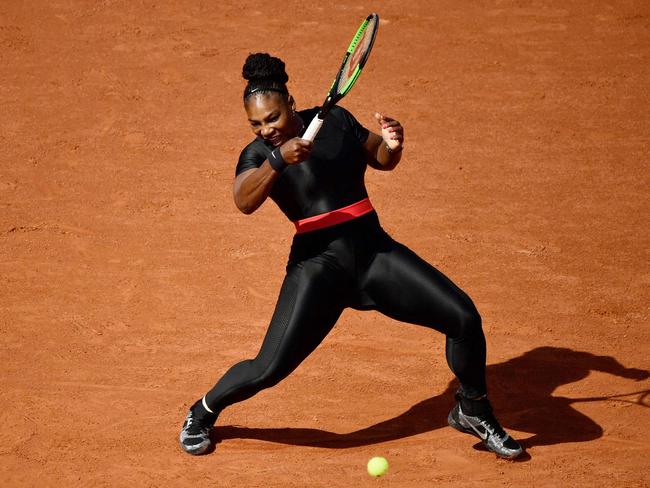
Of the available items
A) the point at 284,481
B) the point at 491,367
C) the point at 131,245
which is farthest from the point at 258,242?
the point at 284,481

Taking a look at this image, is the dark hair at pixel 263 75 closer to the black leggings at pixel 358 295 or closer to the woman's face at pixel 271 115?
the woman's face at pixel 271 115

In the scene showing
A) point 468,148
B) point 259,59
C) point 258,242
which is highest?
point 259,59

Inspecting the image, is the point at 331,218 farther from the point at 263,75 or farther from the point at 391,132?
the point at 263,75

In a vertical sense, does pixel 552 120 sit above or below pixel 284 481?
above

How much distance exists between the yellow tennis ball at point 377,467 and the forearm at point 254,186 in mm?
1778

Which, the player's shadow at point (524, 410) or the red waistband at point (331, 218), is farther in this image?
the player's shadow at point (524, 410)

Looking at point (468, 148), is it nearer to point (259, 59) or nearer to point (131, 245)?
point (131, 245)

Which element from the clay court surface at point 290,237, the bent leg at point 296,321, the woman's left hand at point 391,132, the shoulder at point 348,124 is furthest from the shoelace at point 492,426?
the shoulder at point 348,124

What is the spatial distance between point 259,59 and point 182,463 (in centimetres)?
259

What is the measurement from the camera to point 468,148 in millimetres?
10812

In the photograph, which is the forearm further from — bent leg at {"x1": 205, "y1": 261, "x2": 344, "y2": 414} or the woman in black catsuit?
bent leg at {"x1": 205, "y1": 261, "x2": 344, "y2": 414}

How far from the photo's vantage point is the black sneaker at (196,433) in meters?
6.96

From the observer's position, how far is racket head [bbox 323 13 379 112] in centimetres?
611

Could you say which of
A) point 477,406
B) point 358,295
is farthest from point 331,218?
point 477,406
